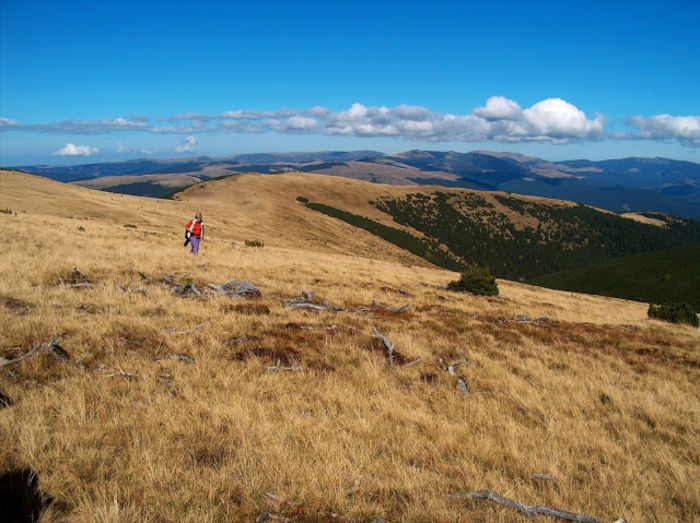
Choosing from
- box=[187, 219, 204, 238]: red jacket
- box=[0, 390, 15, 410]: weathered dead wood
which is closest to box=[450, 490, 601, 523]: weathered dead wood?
box=[0, 390, 15, 410]: weathered dead wood

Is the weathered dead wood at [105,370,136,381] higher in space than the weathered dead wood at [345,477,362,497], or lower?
higher

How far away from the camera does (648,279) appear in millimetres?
75938

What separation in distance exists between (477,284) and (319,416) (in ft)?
62.3

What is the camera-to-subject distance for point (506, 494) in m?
3.78

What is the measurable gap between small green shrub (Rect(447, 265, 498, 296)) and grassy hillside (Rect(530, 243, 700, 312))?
56.9 m

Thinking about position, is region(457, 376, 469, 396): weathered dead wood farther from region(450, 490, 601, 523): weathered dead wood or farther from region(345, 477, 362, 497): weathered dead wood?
region(345, 477, 362, 497): weathered dead wood

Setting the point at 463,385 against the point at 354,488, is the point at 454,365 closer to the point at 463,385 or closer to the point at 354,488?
the point at 463,385

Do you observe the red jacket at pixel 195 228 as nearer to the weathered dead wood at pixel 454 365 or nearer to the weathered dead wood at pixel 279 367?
the weathered dead wood at pixel 279 367

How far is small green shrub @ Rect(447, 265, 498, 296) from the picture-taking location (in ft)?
71.0

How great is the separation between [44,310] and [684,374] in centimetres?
1493

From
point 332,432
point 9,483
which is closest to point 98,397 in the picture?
point 9,483

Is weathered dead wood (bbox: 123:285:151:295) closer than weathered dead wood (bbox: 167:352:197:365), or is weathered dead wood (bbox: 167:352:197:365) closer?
weathered dead wood (bbox: 167:352:197:365)

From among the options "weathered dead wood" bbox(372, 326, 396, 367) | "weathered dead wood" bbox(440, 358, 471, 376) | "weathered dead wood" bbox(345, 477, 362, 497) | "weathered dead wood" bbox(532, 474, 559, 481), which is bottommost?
"weathered dead wood" bbox(440, 358, 471, 376)

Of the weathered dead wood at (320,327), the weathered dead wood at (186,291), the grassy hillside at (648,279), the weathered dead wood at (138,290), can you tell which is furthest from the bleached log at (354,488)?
the grassy hillside at (648,279)
